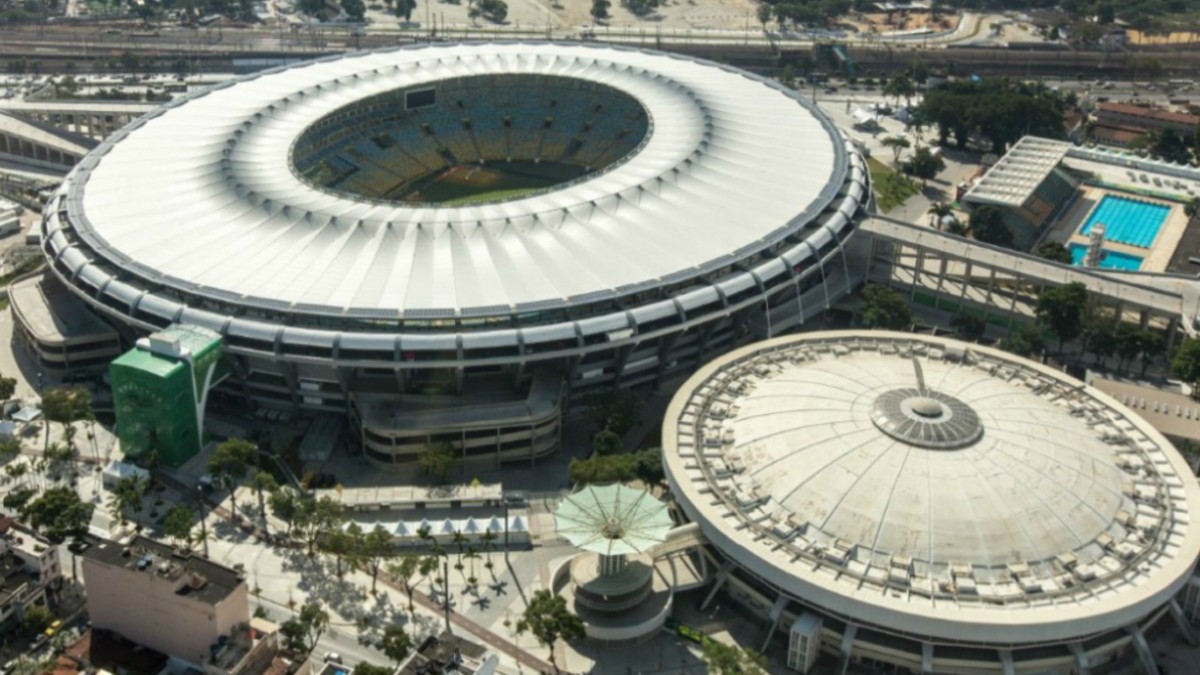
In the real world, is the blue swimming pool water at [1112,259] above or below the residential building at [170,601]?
above

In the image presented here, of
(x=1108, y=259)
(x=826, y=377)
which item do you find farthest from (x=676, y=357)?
(x=1108, y=259)

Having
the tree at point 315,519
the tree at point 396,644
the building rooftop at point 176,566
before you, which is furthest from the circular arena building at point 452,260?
the building rooftop at point 176,566

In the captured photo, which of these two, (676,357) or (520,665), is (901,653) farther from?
(676,357)

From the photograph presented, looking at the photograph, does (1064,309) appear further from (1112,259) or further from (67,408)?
(67,408)

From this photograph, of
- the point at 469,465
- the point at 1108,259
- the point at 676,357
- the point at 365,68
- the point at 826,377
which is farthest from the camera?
the point at 365,68

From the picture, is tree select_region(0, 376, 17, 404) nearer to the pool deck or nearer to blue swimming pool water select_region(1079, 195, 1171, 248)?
the pool deck

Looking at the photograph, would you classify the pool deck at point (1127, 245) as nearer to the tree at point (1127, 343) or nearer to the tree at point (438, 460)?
the tree at point (1127, 343)
